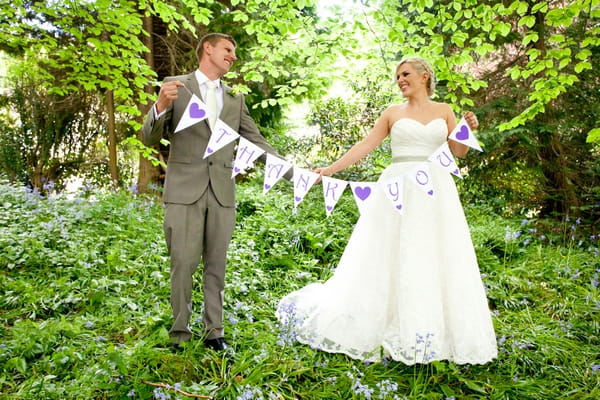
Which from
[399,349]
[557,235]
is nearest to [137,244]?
[399,349]

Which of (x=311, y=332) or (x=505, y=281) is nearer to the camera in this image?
(x=311, y=332)

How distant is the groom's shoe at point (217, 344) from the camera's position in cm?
305

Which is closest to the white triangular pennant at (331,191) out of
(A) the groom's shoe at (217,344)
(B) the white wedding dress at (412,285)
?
(B) the white wedding dress at (412,285)

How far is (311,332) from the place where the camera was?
133 inches

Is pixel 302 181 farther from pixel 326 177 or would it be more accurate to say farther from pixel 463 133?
pixel 463 133

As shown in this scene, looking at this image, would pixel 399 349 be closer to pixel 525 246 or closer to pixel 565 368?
pixel 565 368

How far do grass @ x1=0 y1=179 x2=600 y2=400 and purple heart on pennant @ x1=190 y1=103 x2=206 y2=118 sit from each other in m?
1.55

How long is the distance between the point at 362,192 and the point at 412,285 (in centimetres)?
84

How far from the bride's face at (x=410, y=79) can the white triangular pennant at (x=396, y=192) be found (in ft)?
2.28

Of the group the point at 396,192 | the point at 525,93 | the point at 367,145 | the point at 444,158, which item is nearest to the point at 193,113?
the point at 367,145

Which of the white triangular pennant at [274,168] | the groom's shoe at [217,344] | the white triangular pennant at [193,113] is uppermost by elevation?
the white triangular pennant at [193,113]

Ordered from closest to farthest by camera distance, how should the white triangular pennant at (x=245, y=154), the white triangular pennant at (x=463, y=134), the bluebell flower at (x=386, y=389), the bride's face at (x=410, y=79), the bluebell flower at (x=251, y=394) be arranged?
the bluebell flower at (x=251, y=394) < the bluebell flower at (x=386, y=389) < the white triangular pennant at (x=245, y=154) < the white triangular pennant at (x=463, y=134) < the bride's face at (x=410, y=79)

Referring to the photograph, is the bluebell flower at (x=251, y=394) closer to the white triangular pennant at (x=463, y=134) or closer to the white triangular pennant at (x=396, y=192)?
the white triangular pennant at (x=396, y=192)

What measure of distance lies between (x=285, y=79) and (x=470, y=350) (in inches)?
283
